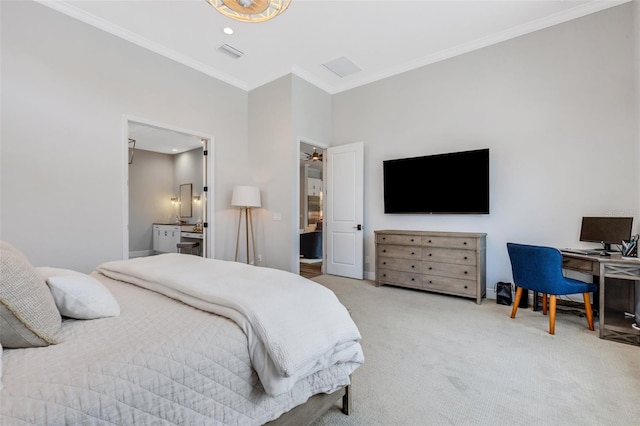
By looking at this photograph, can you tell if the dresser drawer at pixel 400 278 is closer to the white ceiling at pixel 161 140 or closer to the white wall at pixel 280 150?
the white wall at pixel 280 150

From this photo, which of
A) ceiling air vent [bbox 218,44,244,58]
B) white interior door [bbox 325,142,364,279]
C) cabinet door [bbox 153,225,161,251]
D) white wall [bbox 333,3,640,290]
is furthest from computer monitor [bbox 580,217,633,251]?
cabinet door [bbox 153,225,161,251]

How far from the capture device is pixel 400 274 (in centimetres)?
409

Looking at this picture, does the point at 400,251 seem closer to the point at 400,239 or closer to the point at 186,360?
the point at 400,239

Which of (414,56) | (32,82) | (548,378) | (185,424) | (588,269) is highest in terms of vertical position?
(414,56)

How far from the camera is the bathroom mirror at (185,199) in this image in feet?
25.7

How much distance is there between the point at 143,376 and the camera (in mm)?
895

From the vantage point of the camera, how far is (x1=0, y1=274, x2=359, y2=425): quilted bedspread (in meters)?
0.77

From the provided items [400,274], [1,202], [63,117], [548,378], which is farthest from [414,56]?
[1,202]

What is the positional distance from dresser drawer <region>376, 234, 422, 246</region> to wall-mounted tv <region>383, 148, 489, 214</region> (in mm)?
476

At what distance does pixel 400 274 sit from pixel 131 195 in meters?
6.96

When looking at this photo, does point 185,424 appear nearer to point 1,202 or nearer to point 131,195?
point 1,202

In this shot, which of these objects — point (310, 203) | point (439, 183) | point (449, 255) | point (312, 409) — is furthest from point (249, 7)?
point (310, 203)

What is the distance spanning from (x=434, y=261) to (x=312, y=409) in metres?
2.87

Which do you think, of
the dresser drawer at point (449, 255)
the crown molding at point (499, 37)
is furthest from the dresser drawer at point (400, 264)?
the crown molding at point (499, 37)
